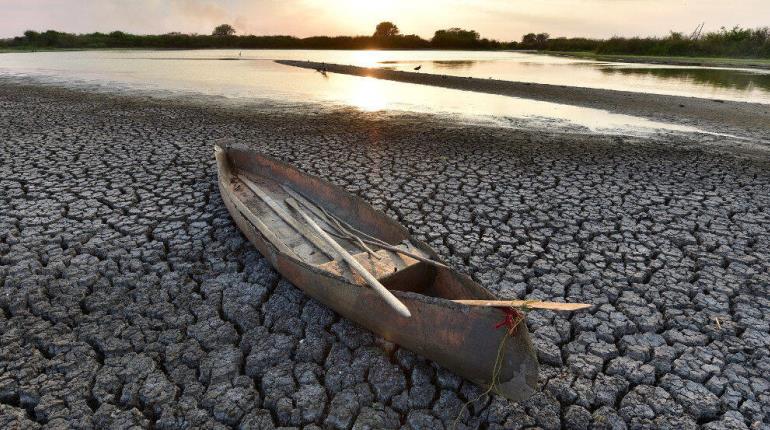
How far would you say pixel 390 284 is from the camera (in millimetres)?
3215

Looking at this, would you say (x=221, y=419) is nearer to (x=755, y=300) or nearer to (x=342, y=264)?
(x=342, y=264)

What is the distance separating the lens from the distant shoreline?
12.9 metres

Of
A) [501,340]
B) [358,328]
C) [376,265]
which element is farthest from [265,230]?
Result: [501,340]

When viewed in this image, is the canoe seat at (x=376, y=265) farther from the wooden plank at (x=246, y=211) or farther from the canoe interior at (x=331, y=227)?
the wooden plank at (x=246, y=211)

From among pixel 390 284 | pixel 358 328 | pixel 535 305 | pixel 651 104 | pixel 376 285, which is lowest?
pixel 358 328

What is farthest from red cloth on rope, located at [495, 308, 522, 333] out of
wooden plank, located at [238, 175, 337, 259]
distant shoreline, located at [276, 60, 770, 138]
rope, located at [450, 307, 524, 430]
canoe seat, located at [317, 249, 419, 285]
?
distant shoreline, located at [276, 60, 770, 138]

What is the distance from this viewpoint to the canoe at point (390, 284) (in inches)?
93.8

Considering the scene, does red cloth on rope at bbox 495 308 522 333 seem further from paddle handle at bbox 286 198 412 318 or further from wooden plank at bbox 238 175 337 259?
wooden plank at bbox 238 175 337 259

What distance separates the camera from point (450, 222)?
17.2ft

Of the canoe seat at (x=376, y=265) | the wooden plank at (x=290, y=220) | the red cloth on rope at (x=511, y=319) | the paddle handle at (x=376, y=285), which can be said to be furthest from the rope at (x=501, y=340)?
the wooden plank at (x=290, y=220)

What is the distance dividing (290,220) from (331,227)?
1.49ft

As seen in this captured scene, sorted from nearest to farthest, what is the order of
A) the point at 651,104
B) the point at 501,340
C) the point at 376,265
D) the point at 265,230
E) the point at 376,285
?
the point at 501,340, the point at 376,285, the point at 376,265, the point at 265,230, the point at 651,104

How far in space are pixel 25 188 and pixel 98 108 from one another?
803 cm

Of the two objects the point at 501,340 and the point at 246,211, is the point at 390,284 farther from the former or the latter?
the point at 246,211
